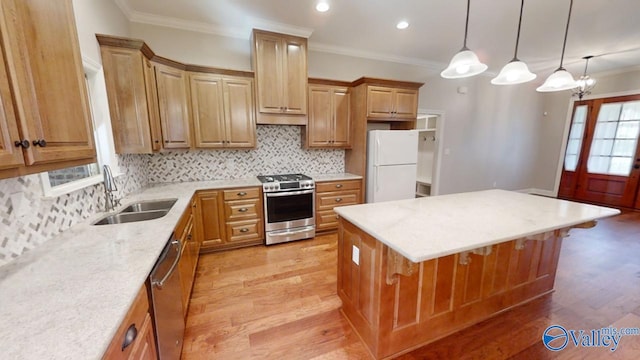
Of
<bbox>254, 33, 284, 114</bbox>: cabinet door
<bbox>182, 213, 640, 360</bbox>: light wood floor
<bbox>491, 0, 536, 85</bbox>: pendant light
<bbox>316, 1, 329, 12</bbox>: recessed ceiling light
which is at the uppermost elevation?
<bbox>316, 1, 329, 12</bbox>: recessed ceiling light

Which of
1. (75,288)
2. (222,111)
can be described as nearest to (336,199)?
(222,111)

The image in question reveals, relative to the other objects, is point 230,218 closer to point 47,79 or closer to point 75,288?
point 75,288

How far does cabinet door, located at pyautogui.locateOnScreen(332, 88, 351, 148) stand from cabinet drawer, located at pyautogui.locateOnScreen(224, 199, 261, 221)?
1532 millimetres

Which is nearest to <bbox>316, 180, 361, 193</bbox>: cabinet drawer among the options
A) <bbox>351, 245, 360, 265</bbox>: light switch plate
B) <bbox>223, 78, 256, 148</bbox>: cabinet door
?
<bbox>223, 78, 256, 148</bbox>: cabinet door

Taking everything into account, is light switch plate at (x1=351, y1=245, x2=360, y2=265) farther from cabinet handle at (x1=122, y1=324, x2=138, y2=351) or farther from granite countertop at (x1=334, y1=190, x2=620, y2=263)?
cabinet handle at (x1=122, y1=324, x2=138, y2=351)

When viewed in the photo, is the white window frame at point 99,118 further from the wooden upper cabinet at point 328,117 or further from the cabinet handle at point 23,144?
the wooden upper cabinet at point 328,117

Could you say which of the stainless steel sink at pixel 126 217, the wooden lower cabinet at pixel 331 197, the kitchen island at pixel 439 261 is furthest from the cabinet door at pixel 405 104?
the stainless steel sink at pixel 126 217

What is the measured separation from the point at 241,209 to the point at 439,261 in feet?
7.62

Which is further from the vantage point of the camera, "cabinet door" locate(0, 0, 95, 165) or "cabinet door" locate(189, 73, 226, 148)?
"cabinet door" locate(189, 73, 226, 148)

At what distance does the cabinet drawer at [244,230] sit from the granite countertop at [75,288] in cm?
148

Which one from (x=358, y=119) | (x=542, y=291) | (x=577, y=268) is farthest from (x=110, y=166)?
(x=577, y=268)

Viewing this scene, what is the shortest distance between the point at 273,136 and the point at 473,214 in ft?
9.09

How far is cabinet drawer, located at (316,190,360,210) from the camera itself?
3.42 meters

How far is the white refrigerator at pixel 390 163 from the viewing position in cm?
342
